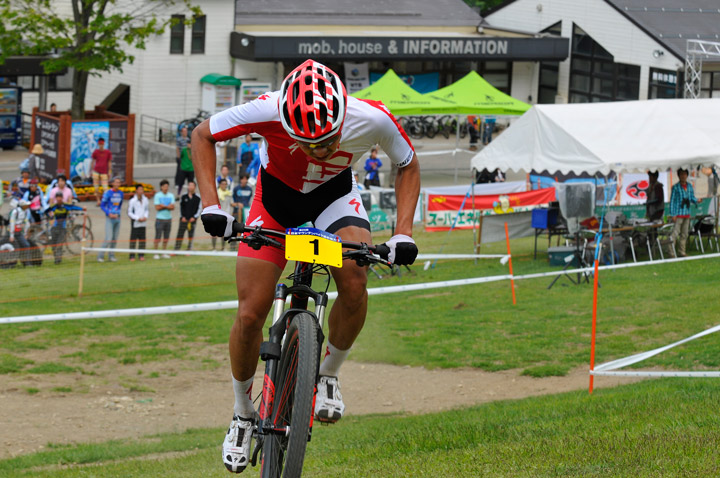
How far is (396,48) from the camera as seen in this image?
1768 inches

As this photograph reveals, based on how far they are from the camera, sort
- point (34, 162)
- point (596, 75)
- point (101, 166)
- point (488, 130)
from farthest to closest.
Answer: point (596, 75) < point (488, 130) < point (101, 166) < point (34, 162)

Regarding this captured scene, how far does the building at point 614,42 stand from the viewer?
41.8 meters

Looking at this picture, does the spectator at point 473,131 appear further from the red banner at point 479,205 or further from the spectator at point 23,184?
the spectator at point 23,184

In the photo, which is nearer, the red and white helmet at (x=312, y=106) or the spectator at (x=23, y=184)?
the red and white helmet at (x=312, y=106)

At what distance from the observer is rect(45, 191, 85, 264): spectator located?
61.3 feet

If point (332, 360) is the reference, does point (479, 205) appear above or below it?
above

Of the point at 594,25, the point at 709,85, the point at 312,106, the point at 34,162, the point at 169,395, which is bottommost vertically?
the point at 169,395

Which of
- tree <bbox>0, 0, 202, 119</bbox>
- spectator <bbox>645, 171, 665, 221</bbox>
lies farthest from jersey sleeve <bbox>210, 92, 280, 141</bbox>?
tree <bbox>0, 0, 202, 119</bbox>

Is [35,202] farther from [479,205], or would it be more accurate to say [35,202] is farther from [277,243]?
[277,243]

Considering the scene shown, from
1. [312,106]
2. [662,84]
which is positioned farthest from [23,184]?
[662,84]

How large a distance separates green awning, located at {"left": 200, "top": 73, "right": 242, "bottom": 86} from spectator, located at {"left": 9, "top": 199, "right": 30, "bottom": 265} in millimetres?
22595

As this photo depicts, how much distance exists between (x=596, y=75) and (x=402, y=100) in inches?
857

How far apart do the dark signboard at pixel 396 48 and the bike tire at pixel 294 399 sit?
38060 millimetres

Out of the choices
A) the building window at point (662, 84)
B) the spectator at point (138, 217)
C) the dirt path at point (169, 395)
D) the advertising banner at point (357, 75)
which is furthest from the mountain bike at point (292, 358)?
the advertising banner at point (357, 75)
